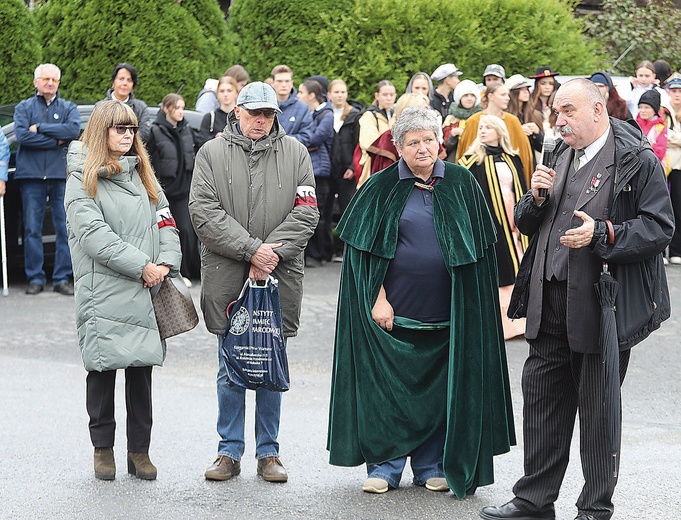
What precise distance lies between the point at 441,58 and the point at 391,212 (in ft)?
33.2

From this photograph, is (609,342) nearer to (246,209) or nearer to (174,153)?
(246,209)

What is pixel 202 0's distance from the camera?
1538cm

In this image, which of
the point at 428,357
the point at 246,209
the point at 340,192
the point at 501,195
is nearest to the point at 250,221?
the point at 246,209

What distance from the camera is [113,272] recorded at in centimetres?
624

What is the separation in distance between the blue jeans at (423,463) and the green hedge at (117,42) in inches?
358

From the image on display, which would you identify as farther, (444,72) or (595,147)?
(444,72)

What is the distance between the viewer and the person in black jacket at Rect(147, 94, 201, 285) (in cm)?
1195

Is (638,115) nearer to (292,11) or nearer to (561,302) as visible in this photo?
(292,11)

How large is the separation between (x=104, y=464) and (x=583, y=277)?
2710mm

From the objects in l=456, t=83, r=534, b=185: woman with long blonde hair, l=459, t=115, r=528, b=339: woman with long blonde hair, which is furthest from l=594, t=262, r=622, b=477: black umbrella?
l=456, t=83, r=534, b=185: woman with long blonde hair

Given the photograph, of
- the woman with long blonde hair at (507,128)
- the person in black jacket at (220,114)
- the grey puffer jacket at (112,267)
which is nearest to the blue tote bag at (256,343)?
the grey puffer jacket at (112,267)

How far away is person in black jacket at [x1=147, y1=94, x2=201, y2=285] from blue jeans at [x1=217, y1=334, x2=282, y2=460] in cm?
565

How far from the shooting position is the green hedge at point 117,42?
47.5 feet

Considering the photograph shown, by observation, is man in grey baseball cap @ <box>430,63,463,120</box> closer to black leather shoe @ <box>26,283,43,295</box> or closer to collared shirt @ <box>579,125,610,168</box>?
black leather shoe @ <box>26,283,43,295</box>
